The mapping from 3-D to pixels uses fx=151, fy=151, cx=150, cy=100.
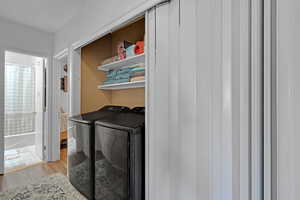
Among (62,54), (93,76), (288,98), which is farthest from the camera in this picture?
(62,54)

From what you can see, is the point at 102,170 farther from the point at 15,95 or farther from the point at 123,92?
the point at 15,95

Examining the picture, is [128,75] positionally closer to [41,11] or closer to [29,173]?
[41,11]

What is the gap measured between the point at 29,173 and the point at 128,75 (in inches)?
92.5

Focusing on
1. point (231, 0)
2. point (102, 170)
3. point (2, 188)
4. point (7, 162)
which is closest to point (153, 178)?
point (102, 170)

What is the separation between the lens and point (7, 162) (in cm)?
290

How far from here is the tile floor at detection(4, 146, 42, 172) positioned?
109 inches

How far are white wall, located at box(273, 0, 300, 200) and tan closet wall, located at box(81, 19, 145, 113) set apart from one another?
Result: 1.60 metres

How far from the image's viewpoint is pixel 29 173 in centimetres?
246

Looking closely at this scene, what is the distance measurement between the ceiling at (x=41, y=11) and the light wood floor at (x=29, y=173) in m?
2.48

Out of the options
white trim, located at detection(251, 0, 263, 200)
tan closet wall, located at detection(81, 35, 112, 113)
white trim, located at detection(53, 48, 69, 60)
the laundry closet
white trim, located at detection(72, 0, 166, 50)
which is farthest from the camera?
white trim, located at detection(53, 48, 69, 60)

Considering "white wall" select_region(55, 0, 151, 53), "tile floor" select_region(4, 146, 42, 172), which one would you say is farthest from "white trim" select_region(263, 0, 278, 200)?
"tile floor" select_region(4, 146, 42, 172)

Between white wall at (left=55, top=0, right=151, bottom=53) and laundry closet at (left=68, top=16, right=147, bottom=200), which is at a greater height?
white wall at (left=55, top=0, right=151, bottom=53)

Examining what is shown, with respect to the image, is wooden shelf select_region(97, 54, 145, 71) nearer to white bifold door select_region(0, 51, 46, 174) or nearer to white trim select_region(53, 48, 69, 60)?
white trim select_region(53, 48, 69, 60)

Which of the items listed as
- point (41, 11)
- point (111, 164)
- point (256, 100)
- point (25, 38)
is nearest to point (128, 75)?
point (111, 164)
